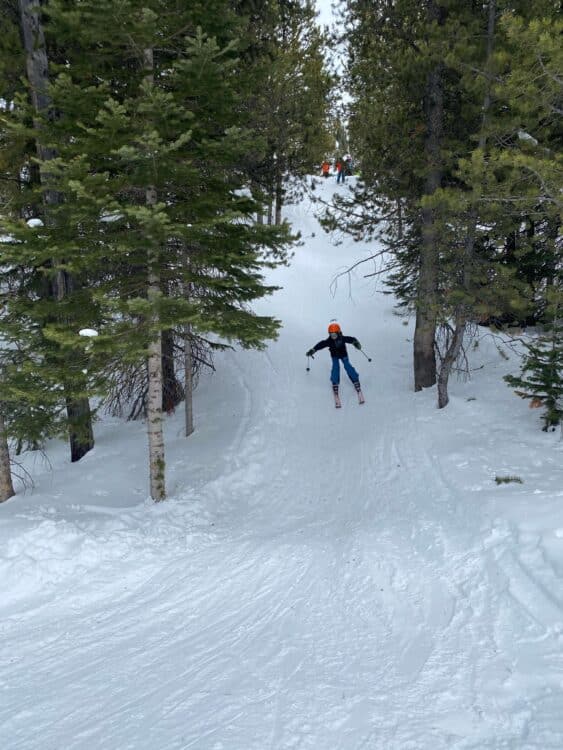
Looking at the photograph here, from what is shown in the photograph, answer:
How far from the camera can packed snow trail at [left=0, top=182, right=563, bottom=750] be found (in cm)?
372

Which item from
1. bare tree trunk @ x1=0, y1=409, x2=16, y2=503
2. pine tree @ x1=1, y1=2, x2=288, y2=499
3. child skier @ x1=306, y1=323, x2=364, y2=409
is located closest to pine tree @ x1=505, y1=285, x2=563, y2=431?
pine tree @ x1=1, y1=2, x2=288, y2=499

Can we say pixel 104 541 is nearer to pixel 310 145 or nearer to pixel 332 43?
pixel 332 43

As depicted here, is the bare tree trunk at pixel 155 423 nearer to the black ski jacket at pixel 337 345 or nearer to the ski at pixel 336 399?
the ski at pixel 336 399

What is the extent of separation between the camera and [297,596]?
5.67 metres

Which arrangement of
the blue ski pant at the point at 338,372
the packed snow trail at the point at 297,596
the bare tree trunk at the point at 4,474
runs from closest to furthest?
the packed snow trail at the point at 297,596 < the bare tree trunk at the point at 4,474 < the blue ski pant at the point at 338,372

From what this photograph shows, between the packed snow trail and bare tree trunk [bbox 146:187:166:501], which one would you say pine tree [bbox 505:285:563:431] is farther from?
bare tree trunk [bbox 146:187:166:501]

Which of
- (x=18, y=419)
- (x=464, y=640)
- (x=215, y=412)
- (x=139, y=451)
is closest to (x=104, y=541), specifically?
(x=18, y=419)

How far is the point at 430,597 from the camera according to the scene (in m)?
5.21

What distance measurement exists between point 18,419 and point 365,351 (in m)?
11.1

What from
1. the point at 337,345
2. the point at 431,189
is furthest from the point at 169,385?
the point at 431,189

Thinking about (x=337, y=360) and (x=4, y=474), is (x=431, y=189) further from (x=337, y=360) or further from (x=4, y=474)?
(x=4, y=474)

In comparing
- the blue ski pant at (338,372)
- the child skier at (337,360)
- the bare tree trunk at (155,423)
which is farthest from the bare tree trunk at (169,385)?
the blue ski pant at (338,372)

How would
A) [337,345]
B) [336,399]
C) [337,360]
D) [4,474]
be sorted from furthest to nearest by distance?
[337,345] → [337,360] → [336,399] → [4,474]

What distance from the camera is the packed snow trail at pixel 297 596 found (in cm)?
372
